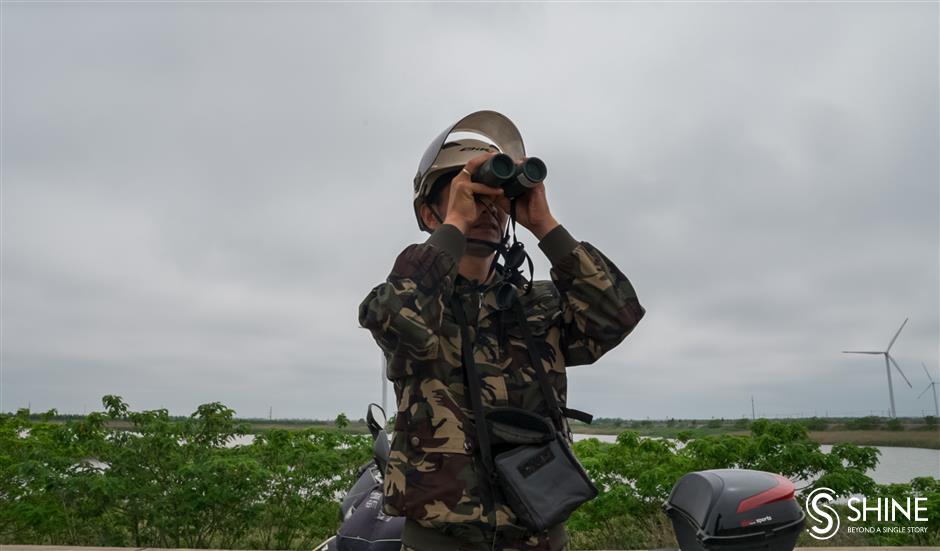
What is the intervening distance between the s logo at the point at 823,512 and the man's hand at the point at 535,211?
475 centimetres

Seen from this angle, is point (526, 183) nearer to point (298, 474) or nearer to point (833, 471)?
point (298, 474)

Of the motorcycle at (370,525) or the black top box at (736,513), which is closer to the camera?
the motorcycle at (370,525)

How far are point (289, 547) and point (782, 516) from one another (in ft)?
15.4

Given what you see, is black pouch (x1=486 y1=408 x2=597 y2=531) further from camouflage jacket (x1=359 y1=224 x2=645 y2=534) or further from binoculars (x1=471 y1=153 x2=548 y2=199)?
binoculars (x1=471 y1=153 x2=548 y2=199)

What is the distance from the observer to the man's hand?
2.05m

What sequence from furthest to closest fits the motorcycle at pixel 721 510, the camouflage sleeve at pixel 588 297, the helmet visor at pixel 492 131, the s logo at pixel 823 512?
1. the s logo at pixel 823 512
2. the motorcycle at pixel 721 510
3. the helmet visor at pixel 492 131
4. the camouflage sleeve at pixel 588 297

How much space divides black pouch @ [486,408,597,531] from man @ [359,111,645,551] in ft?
0.23

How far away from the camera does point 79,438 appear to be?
20.8 feet

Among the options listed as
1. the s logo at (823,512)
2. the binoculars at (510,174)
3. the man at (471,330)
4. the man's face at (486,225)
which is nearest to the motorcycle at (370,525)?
the man at (471,330)

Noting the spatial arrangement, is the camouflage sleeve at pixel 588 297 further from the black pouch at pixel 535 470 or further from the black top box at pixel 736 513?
the black top box at pixel 736 513

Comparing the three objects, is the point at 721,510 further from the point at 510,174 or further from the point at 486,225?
the point at 510,174

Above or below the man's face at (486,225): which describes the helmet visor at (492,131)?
above

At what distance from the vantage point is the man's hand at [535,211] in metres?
2.05

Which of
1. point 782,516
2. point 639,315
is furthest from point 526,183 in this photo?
point 782,516
